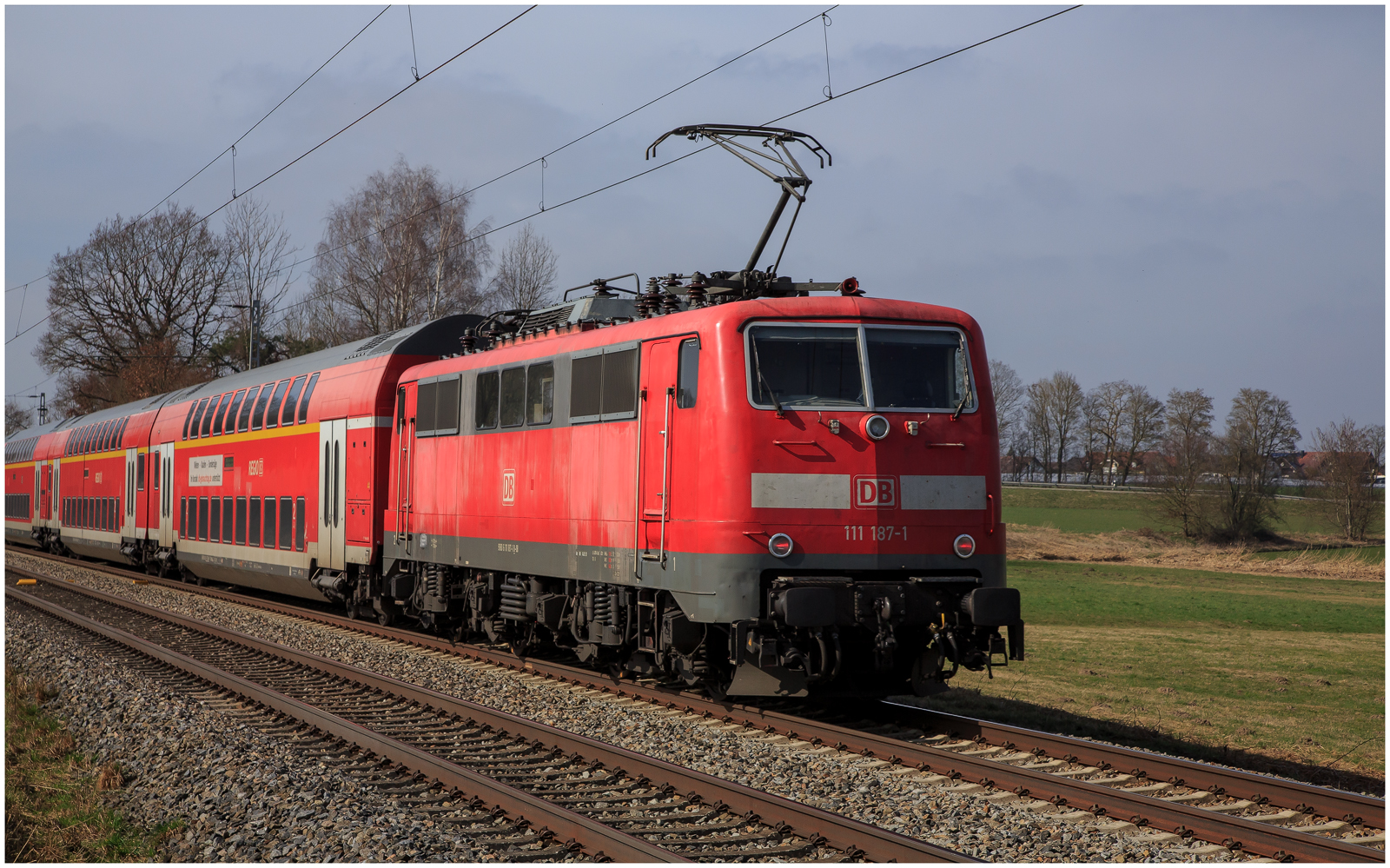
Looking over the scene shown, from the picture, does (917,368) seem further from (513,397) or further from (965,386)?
(513,397)

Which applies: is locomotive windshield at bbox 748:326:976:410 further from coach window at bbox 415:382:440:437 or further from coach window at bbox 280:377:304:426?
coach window at bbox 280:377:304:426

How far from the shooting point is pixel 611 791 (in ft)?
24.6

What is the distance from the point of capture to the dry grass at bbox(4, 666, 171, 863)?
21.9ft

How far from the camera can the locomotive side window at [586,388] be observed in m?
10.9

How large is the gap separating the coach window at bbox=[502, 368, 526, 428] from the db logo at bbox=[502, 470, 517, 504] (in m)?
0.52

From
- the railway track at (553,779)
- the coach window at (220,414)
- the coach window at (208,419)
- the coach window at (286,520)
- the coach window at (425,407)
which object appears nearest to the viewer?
the railway track at (553,779)

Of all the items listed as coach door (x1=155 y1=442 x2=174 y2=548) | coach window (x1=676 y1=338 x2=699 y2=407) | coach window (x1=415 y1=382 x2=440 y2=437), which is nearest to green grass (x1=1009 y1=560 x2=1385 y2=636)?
coach window (x1=415 y1=382 x2=440 y2=437)

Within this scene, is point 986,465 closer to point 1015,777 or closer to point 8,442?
point 1015,777

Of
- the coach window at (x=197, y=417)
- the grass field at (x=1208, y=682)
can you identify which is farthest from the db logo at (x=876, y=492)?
the coach window at (x=197, y=417)

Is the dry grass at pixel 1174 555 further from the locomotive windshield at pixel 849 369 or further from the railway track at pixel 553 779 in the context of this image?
the railway track at pixel 553 779

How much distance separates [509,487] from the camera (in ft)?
40.7

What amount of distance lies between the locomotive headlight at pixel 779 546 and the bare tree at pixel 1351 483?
1919 inches

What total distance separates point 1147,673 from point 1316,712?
2868 millimetres

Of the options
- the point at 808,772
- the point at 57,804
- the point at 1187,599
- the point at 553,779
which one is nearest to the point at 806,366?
the point at 808,772
